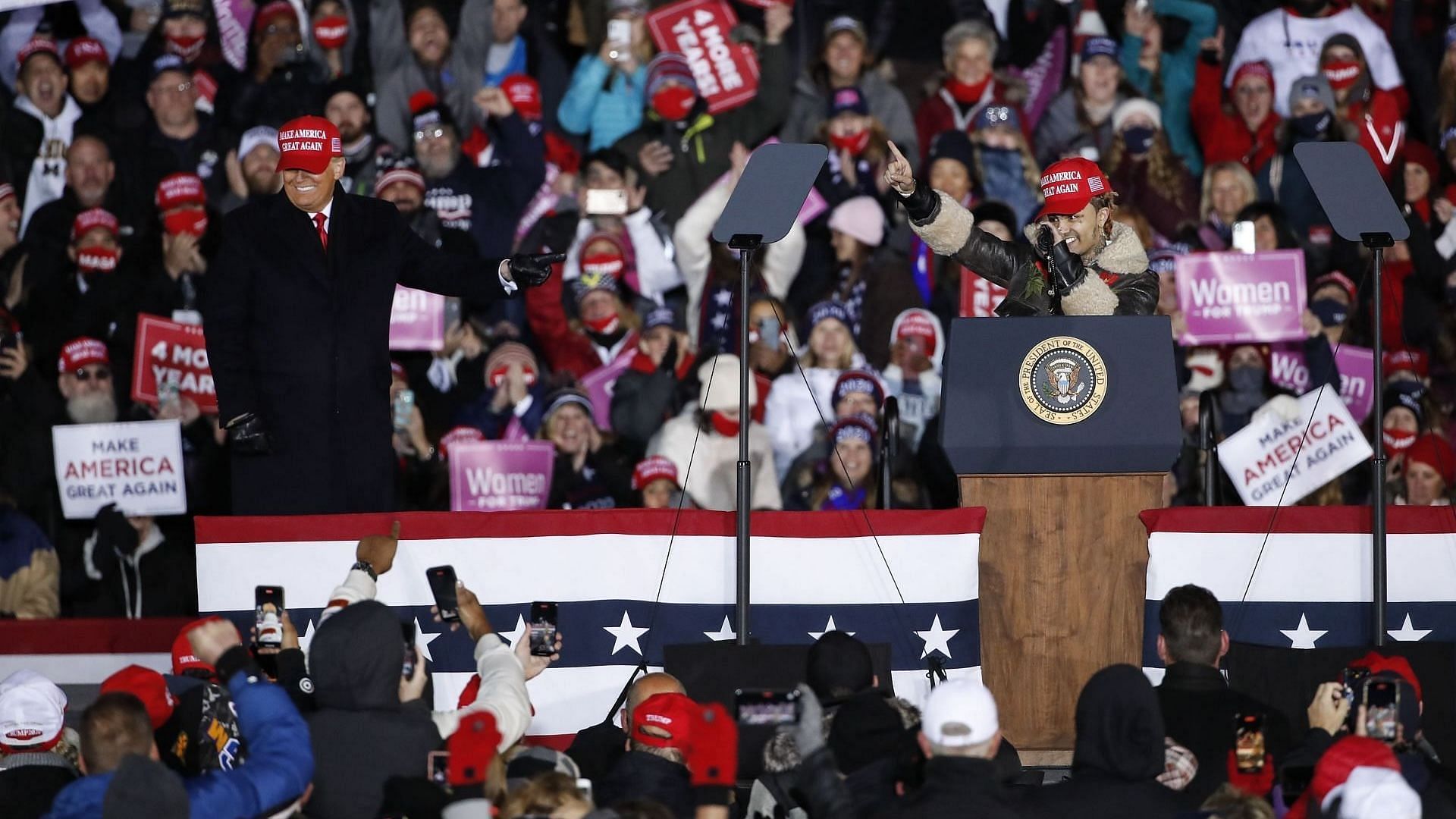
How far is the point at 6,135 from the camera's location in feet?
40.3

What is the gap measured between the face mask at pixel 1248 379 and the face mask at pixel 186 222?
550 cm

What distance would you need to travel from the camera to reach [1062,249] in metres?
7.19

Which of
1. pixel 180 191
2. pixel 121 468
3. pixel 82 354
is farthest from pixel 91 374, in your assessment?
pixel 180 191

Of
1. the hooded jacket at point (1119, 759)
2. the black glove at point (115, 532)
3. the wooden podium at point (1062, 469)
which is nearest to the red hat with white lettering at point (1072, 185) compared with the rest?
the wooden podium at point (1062, 469)

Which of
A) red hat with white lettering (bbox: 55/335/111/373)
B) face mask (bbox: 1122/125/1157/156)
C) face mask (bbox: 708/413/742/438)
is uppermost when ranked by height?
face mask (bbox: 1122/125/1157/156)

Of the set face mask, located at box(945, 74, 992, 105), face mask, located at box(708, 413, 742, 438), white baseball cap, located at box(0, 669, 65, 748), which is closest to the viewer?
white baseball cap, located at box(0, 669, 65, 748)

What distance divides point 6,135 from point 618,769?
8.01 meters

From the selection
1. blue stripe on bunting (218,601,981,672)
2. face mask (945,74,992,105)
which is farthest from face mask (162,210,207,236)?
blue stripe on bunting (218,601,981,672)

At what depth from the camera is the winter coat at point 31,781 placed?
5.75 m

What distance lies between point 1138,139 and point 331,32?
4558 mm

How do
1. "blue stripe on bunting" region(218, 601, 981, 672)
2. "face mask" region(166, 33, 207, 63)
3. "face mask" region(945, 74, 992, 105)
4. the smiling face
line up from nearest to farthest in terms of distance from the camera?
"blue stripe on bunting" region(218, 601, 981, 672)
the smiling face
"face mask" region(945, 74, 992, 105)
"face mask" region(166, 33, 207, 63)

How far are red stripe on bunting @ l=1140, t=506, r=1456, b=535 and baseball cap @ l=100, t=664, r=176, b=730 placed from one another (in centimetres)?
349

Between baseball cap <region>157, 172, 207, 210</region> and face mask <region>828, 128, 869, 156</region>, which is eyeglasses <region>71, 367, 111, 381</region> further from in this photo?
face mask <region>828, 128, 869, 156</region>

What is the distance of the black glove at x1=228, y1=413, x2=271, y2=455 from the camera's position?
7.57m
